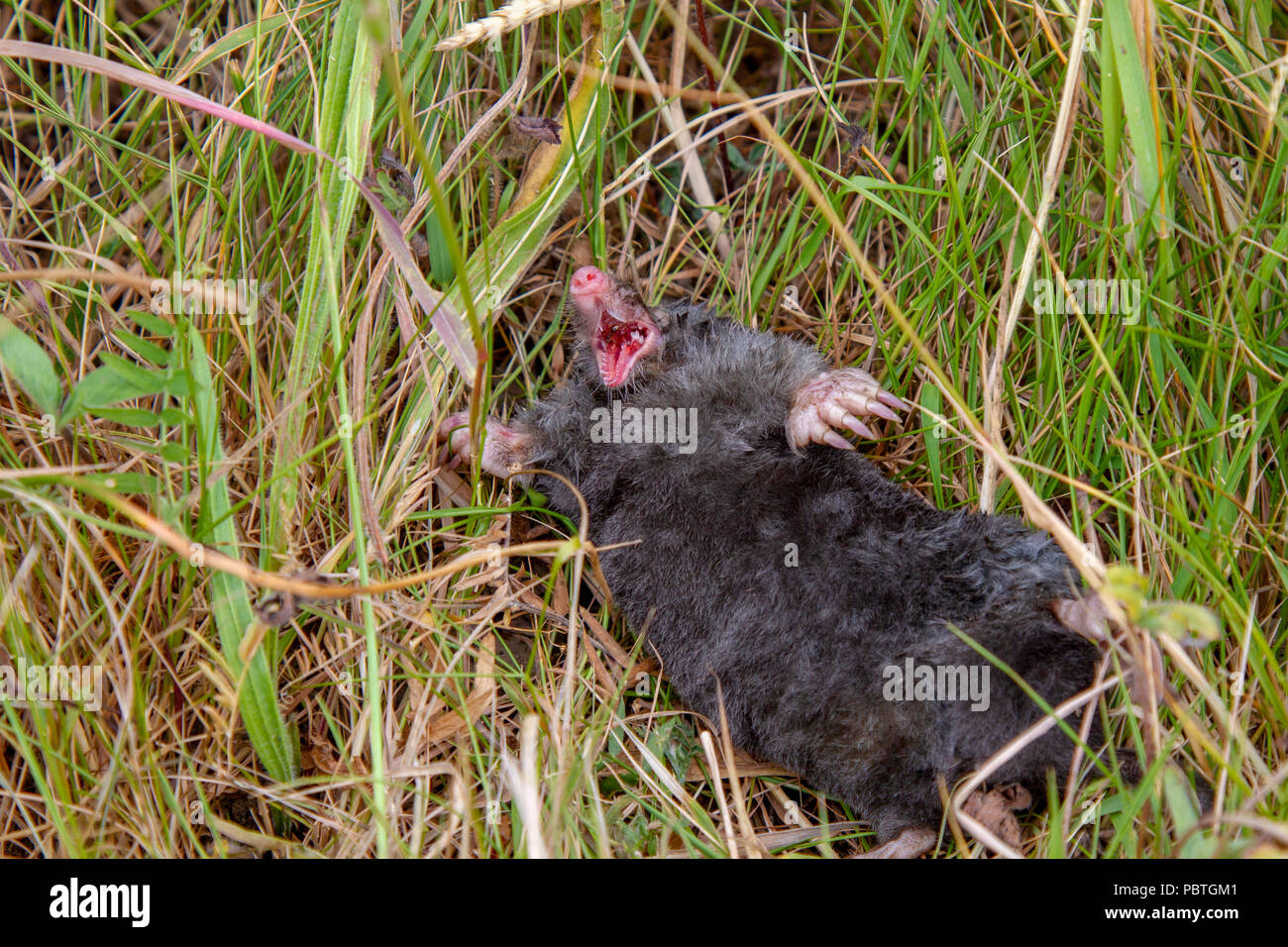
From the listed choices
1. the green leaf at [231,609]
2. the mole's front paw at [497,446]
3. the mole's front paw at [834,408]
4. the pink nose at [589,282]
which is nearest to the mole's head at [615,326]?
the pink nose at [589,282]

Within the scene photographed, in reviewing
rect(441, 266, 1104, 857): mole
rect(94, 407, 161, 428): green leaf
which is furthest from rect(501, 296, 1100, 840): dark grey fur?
rect(94, 407, 161, 428): green leaf

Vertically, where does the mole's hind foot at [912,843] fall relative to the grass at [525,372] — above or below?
below

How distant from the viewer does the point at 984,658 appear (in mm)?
2307

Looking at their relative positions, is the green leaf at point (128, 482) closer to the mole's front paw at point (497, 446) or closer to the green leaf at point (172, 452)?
the green leaf at point (172, 452)

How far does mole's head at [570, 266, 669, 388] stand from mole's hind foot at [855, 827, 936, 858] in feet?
4.86

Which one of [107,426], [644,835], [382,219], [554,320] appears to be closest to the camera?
[382,219]

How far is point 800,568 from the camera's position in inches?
96.3

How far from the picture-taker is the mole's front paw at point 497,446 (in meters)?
2.83

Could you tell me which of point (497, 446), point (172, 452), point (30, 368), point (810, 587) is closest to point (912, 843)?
point (810, 587)

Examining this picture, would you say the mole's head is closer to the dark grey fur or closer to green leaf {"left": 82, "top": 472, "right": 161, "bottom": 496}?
the dark grey fur

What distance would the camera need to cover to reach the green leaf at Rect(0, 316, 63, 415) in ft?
6.82
